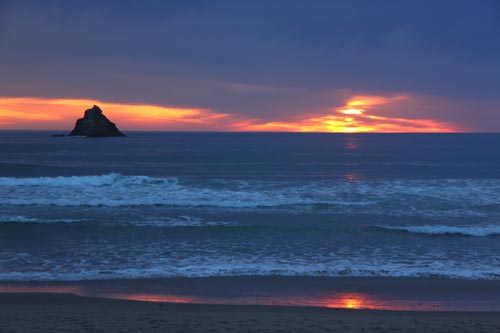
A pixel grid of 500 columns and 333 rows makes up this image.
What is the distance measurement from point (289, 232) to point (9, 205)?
1370cm

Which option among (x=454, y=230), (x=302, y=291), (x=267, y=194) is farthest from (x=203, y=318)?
(x=267, y=194)

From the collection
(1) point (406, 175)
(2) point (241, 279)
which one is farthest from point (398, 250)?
(1) point (406, 175)

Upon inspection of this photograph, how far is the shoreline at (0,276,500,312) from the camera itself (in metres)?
10.3

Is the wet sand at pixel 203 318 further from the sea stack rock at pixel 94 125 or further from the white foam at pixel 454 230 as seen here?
the sea stack rock at pixel 94 125

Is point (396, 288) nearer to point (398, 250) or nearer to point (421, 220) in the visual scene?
point (398, 250)

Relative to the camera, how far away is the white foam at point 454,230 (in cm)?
1780

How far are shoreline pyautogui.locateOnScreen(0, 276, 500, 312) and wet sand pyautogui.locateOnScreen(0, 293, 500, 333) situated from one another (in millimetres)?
427

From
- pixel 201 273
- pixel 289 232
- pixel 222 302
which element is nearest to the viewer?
pixel 222 302

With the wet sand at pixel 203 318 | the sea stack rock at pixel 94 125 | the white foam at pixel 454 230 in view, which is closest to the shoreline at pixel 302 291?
the wet sand at pixel 203 318

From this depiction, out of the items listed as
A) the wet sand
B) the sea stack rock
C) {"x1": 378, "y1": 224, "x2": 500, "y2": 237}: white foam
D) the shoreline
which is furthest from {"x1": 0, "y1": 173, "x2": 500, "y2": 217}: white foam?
the sea stack rock

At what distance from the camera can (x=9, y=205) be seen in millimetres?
23047

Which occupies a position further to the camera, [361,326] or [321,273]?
[321,273]

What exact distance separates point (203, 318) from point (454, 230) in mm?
12364

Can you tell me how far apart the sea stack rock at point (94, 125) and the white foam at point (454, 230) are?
11072cm
